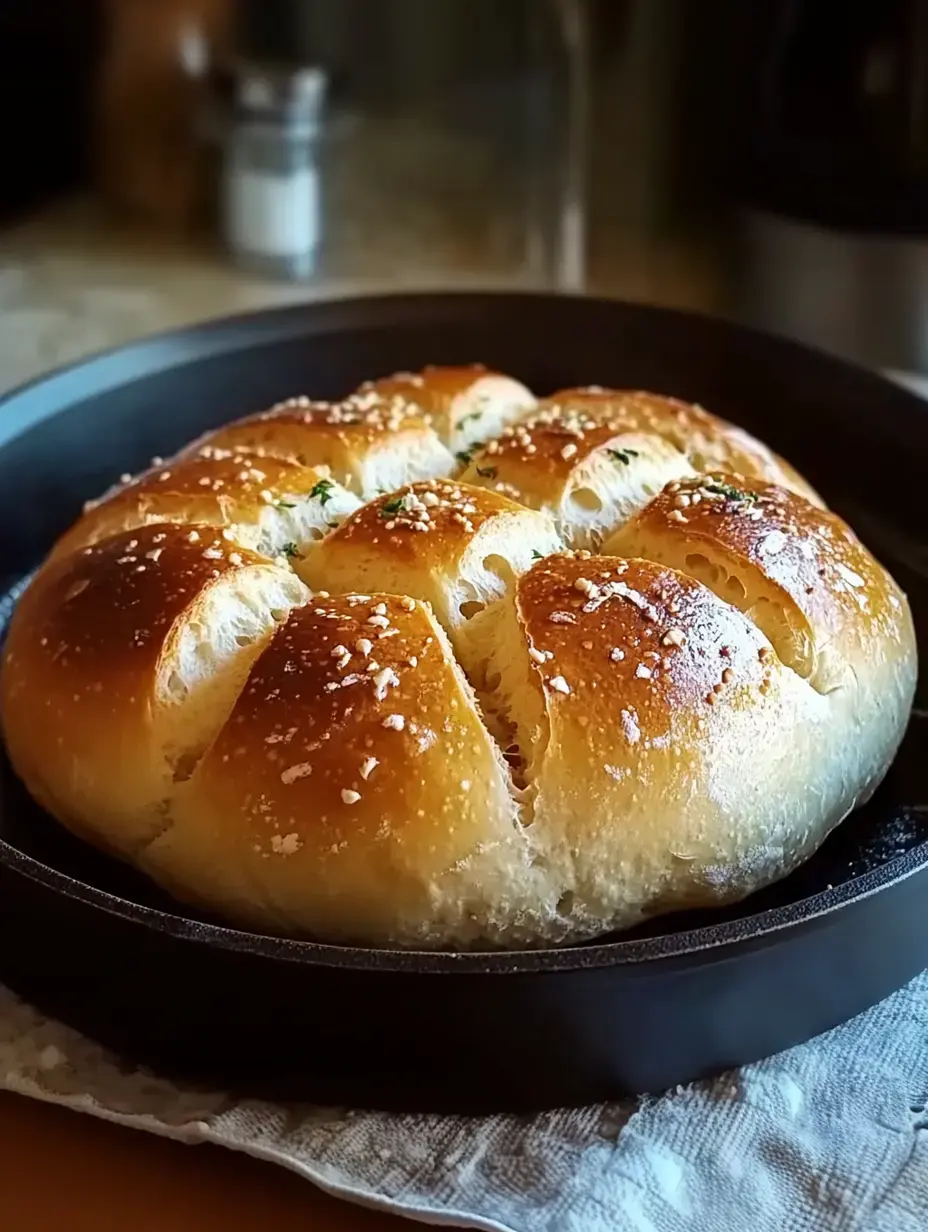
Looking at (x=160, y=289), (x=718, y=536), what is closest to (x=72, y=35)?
(x=160, y=289)

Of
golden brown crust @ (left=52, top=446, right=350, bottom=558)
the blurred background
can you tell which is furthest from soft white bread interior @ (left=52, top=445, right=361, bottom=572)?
the blurred background

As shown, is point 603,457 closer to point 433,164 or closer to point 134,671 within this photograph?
point 134,671

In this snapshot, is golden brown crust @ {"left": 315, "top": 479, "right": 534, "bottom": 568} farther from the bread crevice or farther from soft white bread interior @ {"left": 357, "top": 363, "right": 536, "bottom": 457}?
soft white bread interior @ {"left": 357, "top": 363, "right": 536, "bottom": 457}

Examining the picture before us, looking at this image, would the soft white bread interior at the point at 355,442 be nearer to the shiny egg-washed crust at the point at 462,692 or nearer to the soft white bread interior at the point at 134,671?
the shiny egg-washed crust at the point at 462,692

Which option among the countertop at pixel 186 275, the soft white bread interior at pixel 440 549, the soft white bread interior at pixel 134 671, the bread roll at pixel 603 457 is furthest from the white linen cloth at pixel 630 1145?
the countertop at pixel 186 275

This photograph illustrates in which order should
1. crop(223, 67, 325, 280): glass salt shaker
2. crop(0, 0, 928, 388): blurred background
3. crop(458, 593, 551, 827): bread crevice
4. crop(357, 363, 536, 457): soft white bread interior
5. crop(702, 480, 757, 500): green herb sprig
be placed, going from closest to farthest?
crop(458, 593, 551, 827): bread crevice → crop(702, 480, 757, 500): green herb sprig → crop(357, 363, 536, 457): soft white bread interior → crop(0, 0, 928, 388): blurred background → crop(223, 67, 325, 280): glass salt shaker

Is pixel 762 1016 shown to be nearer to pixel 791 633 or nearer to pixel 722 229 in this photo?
pixel 791 633
